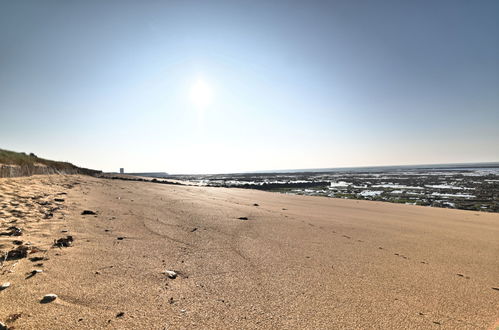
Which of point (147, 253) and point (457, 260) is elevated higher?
point (147, 253)

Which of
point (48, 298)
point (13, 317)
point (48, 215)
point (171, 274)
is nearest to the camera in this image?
point (13, 317)

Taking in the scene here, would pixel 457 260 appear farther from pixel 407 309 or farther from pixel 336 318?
pixel 336 318

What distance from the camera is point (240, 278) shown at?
2.67 metres

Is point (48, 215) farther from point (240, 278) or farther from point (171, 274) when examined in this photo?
point (240, 278)

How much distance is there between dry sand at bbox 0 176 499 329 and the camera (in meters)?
1.92

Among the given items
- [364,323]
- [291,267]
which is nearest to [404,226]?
[291,267]

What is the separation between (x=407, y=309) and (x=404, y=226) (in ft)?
15.0

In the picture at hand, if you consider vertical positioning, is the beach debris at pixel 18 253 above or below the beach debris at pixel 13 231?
below

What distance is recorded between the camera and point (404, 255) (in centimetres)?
372

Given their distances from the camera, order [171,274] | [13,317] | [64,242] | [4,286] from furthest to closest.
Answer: [64,242]
[171,274]
[4,286]
[13,317]

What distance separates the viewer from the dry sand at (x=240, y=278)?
1922mm

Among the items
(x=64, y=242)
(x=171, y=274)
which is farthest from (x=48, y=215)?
(x=171, y=274)

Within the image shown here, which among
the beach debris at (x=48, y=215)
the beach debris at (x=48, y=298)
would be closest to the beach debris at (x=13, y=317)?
the beach debris at (x=48, y=298)

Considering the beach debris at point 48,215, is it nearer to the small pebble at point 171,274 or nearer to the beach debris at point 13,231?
the beach debris at point 13,231
